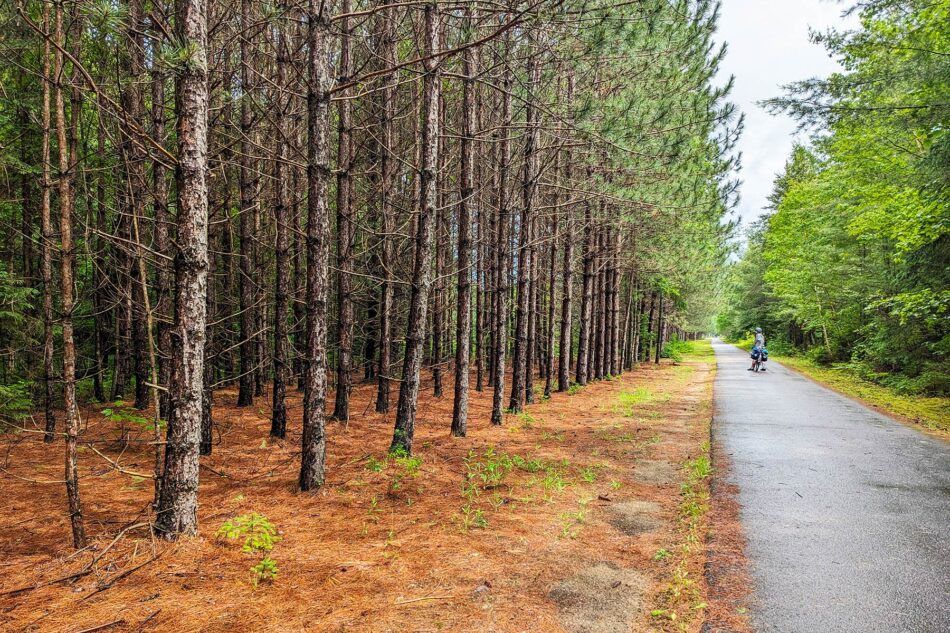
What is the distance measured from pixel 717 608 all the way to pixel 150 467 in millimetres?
7857

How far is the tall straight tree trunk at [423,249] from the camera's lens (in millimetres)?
7395

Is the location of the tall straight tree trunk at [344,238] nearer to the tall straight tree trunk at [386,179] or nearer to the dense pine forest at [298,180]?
the dense pine forest at [298,180]

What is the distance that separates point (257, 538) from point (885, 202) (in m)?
20.2

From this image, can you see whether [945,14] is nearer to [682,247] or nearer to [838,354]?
[682,247]

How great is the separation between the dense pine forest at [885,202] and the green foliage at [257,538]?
42.8ft

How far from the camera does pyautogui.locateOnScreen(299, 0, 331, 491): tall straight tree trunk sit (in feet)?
18.7

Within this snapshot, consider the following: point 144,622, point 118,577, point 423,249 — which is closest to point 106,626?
point 144,622

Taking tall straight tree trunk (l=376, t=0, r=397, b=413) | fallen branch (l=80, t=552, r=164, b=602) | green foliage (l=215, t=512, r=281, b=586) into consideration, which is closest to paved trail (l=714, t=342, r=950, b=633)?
green foliage (l=215, t=512, r=281, b=586)

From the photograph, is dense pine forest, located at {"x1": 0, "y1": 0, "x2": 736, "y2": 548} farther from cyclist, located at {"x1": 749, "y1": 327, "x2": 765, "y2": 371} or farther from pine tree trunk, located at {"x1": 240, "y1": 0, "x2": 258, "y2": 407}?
cyclist, located at {"x1": 749, "y1": 327, "x2": 765, "y2": 371}

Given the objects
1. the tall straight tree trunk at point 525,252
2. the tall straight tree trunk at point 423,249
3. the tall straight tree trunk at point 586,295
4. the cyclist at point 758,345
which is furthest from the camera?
the cyclist at point 758,345

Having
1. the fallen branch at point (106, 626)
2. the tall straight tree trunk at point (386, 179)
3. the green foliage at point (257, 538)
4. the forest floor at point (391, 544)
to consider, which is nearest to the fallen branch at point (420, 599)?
the forest floor at point (391, 544)

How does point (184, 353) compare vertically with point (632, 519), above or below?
above

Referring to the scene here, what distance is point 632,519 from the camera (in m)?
5.15

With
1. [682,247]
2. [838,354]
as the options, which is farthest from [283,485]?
[838,354]
